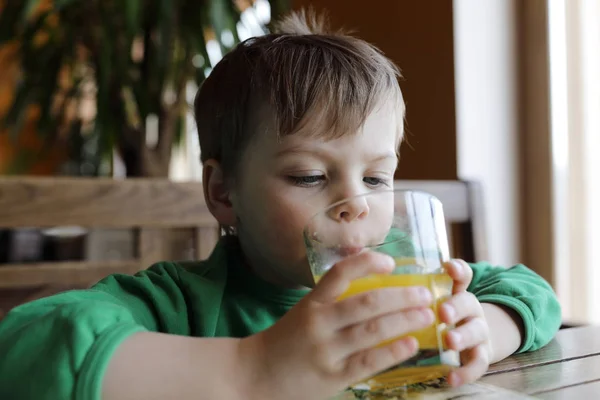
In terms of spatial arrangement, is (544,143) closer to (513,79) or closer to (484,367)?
(513,79)

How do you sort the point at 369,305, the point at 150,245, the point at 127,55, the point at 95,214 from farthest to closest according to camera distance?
the point at 127,55 < the point at 150,245 < the point at 95,214 < the point at 369,305

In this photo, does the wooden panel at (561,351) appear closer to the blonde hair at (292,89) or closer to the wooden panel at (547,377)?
the wooden panel at (547,377)

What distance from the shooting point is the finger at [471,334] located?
51cm

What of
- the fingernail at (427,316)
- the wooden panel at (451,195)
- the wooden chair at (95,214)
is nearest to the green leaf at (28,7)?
the wooden chair at (95,214)

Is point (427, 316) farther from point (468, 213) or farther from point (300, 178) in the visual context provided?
point (468, 213)

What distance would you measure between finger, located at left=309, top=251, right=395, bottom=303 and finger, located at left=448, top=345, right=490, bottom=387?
0.45 ft

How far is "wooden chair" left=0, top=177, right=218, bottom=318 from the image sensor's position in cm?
104

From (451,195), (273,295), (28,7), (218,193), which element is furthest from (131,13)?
(273,295)

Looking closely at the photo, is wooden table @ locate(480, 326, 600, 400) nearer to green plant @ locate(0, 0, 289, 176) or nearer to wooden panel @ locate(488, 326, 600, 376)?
wooden panel @ locate(488, 326, 600, 376)

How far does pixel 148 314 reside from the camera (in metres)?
0.69

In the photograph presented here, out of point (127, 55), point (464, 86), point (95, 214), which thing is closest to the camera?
point (95, 214)

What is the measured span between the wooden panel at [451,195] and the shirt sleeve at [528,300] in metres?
0.51

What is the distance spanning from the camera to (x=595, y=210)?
5.64 ft

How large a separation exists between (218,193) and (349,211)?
41 centimetres
